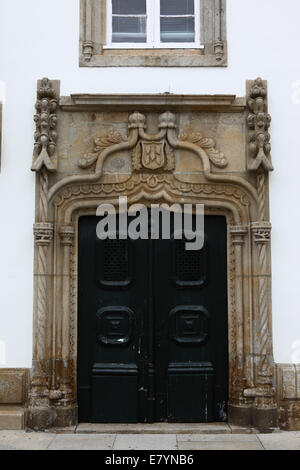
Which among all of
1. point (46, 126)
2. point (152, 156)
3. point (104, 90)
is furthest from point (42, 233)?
point (104, 90)

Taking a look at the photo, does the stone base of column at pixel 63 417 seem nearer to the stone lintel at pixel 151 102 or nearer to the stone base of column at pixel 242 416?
the stone base of column at pixel 242 416

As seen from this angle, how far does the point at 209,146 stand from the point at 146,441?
3.11 meters

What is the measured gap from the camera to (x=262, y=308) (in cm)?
688

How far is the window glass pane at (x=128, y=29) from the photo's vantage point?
7.44 metres

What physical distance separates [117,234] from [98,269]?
434 millimetres

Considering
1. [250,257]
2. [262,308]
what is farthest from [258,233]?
[262,308]

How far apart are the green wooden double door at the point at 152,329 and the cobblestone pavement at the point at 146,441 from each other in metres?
0.40

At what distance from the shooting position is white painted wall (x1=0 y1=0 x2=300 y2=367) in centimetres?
693

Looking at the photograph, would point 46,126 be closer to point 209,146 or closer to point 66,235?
point 66,235

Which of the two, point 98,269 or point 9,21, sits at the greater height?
point 9,21

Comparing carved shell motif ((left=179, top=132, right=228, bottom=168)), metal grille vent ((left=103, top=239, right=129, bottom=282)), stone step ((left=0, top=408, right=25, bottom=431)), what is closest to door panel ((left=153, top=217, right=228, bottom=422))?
metal grille vent ((left=103, top=239, right=129, bottom=282))

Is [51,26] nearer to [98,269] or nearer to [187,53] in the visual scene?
[187,53]

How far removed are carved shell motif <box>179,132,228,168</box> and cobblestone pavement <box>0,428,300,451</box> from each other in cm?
281

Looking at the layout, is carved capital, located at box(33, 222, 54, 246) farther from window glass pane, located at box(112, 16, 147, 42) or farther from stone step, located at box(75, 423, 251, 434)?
window glass pane, located at box(112, 16, 147, 42)
